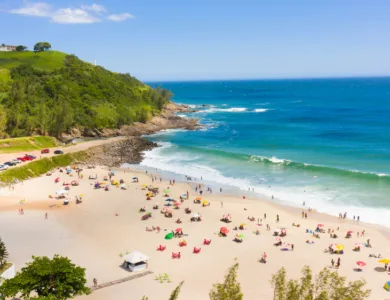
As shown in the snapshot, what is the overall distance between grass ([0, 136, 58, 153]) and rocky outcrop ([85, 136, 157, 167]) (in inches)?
370

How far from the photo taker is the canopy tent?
1250 inches

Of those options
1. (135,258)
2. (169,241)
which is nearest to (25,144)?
(169,241)

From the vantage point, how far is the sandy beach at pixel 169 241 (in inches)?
1218

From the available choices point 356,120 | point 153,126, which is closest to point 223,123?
point 153,126

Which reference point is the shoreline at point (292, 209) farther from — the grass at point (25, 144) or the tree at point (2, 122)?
the tree at point (2, 122)

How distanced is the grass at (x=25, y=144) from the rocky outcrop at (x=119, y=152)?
9.39m

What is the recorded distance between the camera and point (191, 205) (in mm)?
49844

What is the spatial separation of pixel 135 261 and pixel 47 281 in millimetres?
9565


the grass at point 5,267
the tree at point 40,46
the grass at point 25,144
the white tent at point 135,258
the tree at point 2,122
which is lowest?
the white tent at point 135,258

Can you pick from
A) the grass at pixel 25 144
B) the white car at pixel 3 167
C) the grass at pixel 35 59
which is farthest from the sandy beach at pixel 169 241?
the grass at pixel 35 59

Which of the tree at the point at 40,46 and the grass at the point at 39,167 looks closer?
the grass at the point at 39,167

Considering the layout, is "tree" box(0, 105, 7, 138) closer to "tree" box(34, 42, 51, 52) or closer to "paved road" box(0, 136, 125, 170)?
"paved road" box(0, 136, 125, 170)

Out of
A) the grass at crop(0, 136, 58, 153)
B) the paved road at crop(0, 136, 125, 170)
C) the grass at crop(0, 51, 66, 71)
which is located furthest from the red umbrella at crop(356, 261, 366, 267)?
the grass at crop(0, 51, 66, 71)

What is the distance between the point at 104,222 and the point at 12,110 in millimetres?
56080
